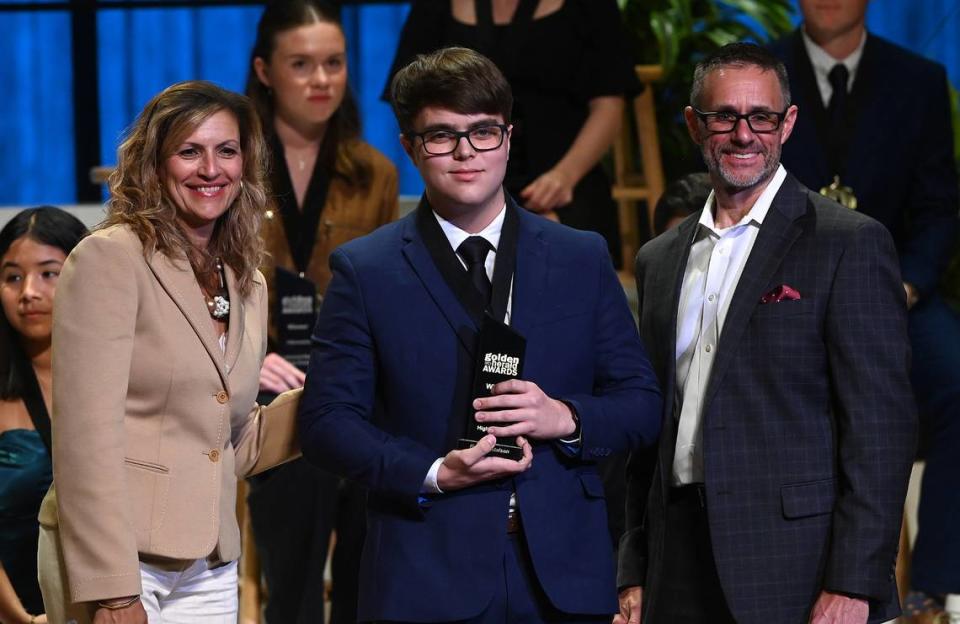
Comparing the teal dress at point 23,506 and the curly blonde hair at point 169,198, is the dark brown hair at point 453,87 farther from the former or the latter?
the teal dress at point 23,506

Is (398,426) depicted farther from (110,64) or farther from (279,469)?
(110,64)

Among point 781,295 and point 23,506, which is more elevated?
point 781,295

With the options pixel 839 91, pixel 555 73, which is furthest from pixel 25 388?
pixel 839 91

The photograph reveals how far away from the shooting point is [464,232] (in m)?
2.64

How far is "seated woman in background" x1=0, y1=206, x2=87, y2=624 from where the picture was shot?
137 inches

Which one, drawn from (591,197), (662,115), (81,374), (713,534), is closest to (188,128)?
(81,374)

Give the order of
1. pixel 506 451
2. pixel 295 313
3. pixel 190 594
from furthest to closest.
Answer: pixel 295 313 → pixel 190 594 → pixel 506 451

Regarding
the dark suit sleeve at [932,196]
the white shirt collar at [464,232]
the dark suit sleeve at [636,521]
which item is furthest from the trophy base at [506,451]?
the dark suit sleeve at [932,196]

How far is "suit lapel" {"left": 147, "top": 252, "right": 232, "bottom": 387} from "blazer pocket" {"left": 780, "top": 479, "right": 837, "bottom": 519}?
98 centimetres

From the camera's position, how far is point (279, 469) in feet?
13.4

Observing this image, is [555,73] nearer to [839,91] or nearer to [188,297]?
[839,91]

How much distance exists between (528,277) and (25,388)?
1496 millimetres

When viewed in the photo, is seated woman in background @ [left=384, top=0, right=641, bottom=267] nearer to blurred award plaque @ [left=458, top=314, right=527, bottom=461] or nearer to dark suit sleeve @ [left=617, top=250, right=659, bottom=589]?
dark suit sleeve @ [left=617, top=250, right=659, bottom=589]

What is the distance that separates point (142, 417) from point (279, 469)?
4.91ft
